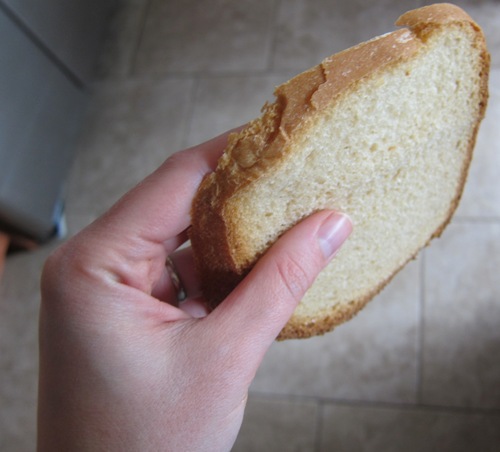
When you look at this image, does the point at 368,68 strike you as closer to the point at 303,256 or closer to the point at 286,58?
the point at 303,256

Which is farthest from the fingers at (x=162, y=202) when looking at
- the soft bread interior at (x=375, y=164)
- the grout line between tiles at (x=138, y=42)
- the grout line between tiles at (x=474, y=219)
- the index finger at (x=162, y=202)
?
the grout line between tiles at (x=138, y=42)

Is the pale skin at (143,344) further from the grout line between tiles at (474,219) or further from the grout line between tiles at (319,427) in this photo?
the grout line between tiles at (474,219)

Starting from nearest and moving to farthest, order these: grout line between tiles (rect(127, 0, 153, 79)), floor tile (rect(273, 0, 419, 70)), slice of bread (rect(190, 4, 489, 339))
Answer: slice of bread (rect(190, 4, 489, 339)) < floor tile (rect(273, 0, 419, 70)) < grout line between tiles (rect(127, 0, 153, 79))

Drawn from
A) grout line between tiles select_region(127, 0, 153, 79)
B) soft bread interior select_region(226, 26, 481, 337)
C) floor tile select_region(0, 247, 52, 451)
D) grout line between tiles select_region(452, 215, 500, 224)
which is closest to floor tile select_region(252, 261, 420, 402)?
grout line between tiles select_region(452, 215, 500, 224)

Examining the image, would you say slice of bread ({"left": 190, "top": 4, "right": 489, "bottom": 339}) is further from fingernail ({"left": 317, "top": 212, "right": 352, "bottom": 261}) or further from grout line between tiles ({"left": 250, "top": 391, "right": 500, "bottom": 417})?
grout line between tiles ({"left": 250, "top": 391, "right": 500, "bottom": 417})

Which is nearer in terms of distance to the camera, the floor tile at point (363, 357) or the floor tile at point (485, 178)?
the floor tile at point (363, 357)

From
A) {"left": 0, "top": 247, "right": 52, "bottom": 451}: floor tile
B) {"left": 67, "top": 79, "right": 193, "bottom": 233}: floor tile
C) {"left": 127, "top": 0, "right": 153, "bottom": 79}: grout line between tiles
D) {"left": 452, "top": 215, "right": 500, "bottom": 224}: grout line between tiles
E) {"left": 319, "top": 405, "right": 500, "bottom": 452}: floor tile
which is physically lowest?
{"left": 319, "top": 405, "right": 500, "bottom": 452}: floor tile

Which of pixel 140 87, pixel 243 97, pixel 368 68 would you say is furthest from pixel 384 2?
pixel 368 68
